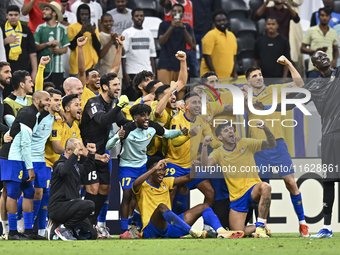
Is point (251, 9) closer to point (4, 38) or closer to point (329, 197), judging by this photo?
→ point (4, 38)

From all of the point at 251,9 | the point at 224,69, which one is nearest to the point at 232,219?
the point at 224,69

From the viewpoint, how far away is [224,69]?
10.9 metres

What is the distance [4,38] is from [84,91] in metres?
2.19

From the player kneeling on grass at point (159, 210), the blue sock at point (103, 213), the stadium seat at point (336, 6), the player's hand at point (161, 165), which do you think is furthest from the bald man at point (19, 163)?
the stadium seat at point (336, 6)

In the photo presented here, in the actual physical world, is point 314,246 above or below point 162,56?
below

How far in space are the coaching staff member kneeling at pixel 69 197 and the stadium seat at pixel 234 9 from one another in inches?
268

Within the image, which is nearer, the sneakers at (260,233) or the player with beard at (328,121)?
the player with beard at (328,121)

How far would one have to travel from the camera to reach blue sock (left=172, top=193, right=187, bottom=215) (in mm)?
8102

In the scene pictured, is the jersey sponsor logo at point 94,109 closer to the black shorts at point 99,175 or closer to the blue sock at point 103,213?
the black shorts at point 99,175

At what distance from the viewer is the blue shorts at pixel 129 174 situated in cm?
755

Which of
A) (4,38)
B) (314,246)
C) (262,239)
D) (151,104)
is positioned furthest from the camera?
(4,38)

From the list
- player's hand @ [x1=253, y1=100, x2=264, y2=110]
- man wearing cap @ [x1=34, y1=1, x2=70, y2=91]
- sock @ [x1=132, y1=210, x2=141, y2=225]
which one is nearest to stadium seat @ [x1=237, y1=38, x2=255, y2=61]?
man wearing cap @ [x1=34, y1=1, x2=70, y2=91]

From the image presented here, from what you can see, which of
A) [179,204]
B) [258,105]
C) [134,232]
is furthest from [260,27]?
[134,232]

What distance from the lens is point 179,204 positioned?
8.12m
